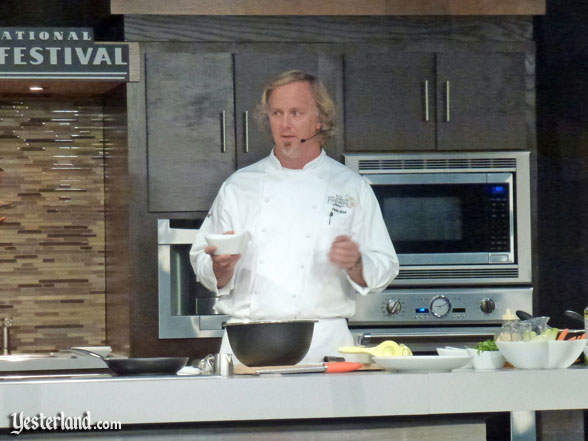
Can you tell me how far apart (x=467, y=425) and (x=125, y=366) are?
2.37 feet

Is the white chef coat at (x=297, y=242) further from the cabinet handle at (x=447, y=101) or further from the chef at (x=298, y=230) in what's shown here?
the cabinet handle at (x=447, y=101)

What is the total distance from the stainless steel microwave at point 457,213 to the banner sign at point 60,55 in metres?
1.06

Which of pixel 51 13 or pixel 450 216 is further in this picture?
pixel 51 13

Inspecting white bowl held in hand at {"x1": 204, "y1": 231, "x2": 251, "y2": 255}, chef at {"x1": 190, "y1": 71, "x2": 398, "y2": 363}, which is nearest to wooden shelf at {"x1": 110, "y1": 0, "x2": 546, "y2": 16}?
chef at {"x1": 190, "y1": 71, "x2": 398, "y2": 363}

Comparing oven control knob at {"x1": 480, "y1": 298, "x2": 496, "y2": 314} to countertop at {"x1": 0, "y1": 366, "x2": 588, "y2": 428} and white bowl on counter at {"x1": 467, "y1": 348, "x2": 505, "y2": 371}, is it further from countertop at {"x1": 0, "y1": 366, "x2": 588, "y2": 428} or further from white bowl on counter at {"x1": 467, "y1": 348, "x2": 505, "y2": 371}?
countertop at {"x1": 0, "y1": 366, "x2": 588, "y2": 428}

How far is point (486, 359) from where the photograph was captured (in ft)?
7.44

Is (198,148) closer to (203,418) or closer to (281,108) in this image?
(281,108)

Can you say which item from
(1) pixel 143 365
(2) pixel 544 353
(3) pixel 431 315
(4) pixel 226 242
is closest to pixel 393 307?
(3) pixel 431 315

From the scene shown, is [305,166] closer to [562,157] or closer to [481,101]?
[481,101]

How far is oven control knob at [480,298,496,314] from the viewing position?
4137 millimetres

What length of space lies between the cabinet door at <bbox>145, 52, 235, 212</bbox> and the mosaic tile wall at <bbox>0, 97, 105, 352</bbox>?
2.05 ft

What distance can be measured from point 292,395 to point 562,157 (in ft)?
8.69

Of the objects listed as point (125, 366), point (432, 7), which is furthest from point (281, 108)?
point (125, 366)

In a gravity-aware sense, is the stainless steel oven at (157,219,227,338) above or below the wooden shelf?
below
